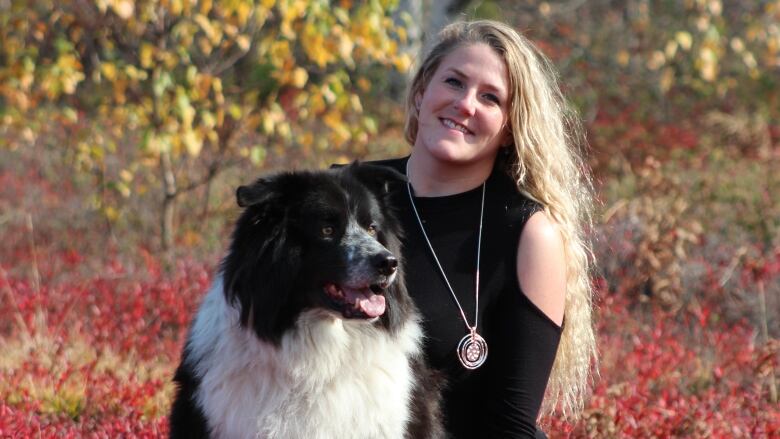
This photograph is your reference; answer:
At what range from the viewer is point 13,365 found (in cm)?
588

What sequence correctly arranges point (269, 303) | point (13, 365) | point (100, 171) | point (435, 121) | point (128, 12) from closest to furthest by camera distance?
point (269, 303)
point (435, 121)
point (13, 365)
point (128, 12)
point (100, 171)

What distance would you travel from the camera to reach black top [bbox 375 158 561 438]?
3.64 metres

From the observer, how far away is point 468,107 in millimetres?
3801

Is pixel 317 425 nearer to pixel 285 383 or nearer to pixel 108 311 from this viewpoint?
pixel 285 383

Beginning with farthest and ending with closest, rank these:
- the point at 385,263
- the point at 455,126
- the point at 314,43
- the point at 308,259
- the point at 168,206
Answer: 1. the point at 168,206
2. the point at 314,43
3. the point at 455,126
4. the point at 308,259
5. the point at 385,263

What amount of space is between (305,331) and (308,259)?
25 cm

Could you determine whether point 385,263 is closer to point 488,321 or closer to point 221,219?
point 488,321

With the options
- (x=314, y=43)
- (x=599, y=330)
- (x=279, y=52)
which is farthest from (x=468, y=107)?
(x=279, y=52)

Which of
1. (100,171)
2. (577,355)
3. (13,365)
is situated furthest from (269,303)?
(100,171)

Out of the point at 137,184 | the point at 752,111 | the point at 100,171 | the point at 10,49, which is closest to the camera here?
the point at 10,49

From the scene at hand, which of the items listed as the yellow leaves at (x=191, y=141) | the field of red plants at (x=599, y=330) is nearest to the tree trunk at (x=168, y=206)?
the field of red plants at (x=599, y=330)

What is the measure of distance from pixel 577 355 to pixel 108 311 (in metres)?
4.06

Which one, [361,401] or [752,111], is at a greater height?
[752,111]

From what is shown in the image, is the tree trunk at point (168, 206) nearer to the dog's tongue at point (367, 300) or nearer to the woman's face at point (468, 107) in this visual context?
the woman's face at point (468, 107)
